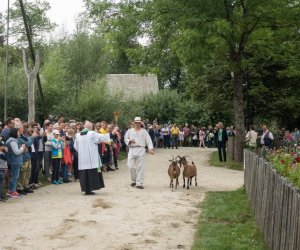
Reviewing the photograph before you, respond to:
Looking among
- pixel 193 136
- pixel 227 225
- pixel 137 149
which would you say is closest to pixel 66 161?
pixel 137 149

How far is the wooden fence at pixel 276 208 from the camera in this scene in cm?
606

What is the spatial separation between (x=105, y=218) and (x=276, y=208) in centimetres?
436

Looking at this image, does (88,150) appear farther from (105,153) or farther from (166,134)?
(166,134)

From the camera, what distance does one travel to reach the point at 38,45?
62.4 m

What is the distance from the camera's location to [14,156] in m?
13.3

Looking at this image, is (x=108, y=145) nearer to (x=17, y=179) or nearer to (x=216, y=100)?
(x=17, y=179)

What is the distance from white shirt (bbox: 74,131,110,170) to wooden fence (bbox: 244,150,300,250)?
529 cm

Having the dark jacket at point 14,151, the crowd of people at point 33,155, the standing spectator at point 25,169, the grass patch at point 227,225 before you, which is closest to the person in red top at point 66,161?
the crowd of people at point 33,155

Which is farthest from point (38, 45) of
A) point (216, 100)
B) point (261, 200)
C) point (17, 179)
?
point (261, 200)

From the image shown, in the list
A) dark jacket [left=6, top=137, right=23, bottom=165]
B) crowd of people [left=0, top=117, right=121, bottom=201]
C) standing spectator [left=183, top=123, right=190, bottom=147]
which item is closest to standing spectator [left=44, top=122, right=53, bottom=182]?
crowd of people [left=0, top=117, right=121, bottom=201]

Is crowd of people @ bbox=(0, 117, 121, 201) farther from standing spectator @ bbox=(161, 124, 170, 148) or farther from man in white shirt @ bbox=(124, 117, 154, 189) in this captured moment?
standing spectator @ bbox=(161, 124, 170, 148)

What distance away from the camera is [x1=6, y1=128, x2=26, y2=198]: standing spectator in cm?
1310

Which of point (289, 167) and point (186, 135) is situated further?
point (186, 135)

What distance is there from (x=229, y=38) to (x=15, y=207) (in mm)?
12263
